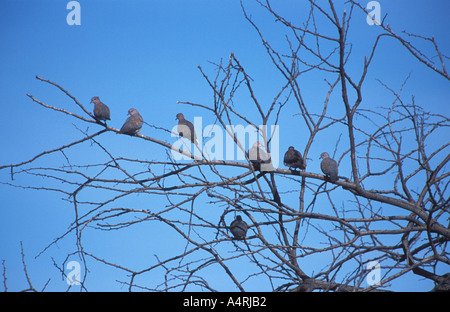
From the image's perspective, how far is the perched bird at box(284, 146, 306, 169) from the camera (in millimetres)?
5879

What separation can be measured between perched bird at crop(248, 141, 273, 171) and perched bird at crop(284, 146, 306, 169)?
0.84 metres

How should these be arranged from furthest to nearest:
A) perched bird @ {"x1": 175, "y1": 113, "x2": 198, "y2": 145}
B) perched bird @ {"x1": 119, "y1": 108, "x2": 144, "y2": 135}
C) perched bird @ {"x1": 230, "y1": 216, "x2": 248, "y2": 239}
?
perched bird @ {"x1": 175, "y1": 113, "x2": 198, "y2": 145} → perched bird @ {"x1": 119, "y1": 108, "x2": 144, "y2": 135} → perched bird @ {"x1": 230, "y1": 216, "x2": 248, "y2": 239}

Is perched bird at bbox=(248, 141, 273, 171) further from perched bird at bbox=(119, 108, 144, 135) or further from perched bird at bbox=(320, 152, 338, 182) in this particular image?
perched bird at bbox=(119, 108, 144, 135)

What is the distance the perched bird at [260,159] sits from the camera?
16.4 feet

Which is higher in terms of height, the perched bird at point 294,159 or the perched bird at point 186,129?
the perched bird at point 186,129

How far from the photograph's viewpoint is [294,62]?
5.00 metres

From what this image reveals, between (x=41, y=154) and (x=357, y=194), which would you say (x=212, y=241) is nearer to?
(x=357, y=194)

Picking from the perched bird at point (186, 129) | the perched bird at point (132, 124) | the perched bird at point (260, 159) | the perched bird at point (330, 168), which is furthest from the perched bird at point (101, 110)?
the perched bird at point (330, 168)

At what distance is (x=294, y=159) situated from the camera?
5949mm

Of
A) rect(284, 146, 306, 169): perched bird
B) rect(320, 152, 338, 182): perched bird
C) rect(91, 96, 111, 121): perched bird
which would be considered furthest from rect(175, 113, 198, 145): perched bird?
rect(320, 152, 338, 182): perched bird

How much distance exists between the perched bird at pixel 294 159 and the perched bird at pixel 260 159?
836 millimetres

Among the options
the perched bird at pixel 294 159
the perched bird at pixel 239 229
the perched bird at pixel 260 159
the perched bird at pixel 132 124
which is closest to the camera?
the perched bird at pixel 260 159

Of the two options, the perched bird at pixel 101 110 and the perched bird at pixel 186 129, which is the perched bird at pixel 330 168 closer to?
the perched bird at pixel 186 129
